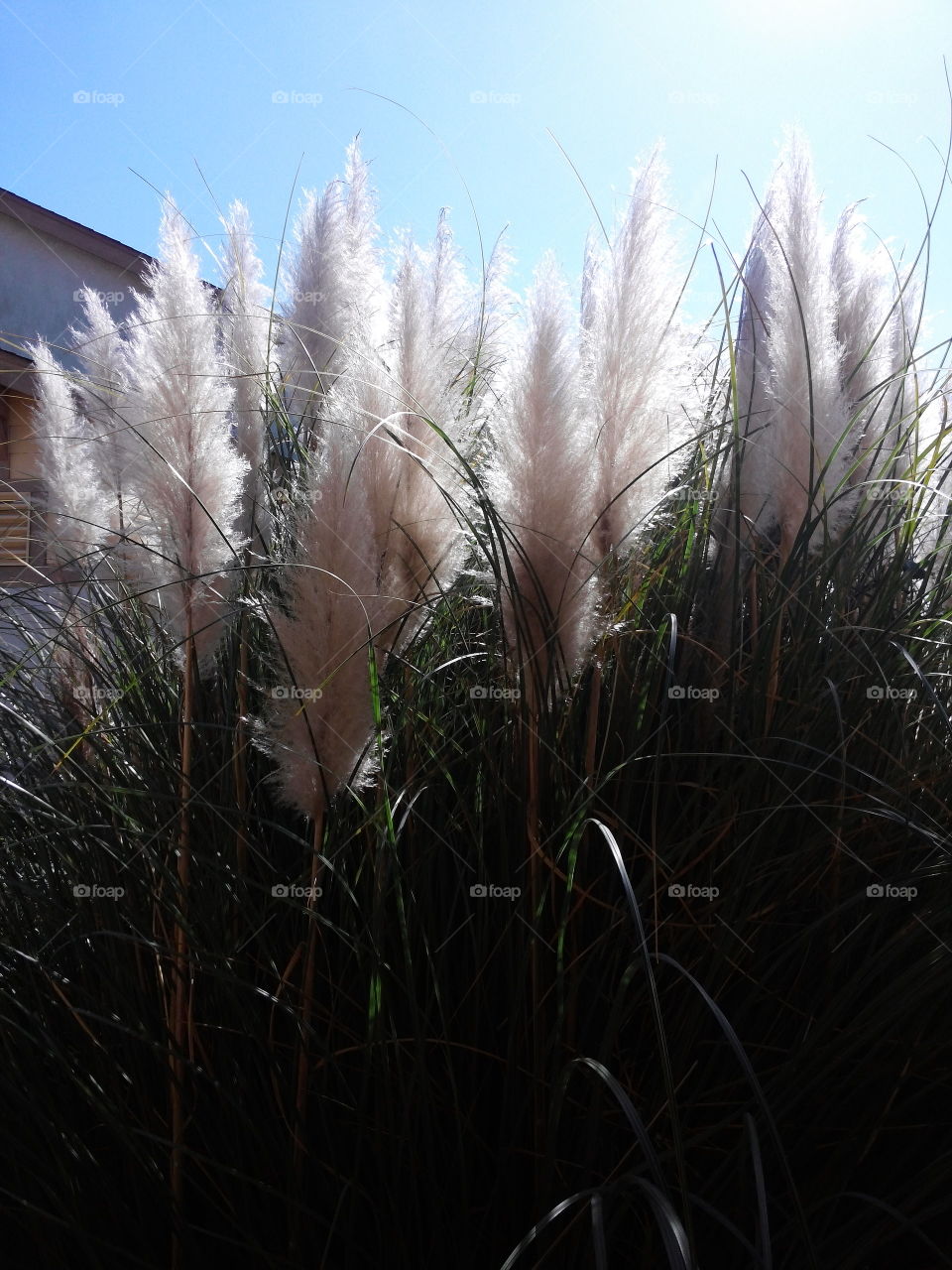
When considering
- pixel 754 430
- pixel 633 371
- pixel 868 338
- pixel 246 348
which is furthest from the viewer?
pixel 868 338

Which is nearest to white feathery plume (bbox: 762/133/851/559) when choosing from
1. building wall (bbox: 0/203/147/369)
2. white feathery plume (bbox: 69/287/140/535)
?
white feathery plume (bbox: 69/287/140/535)

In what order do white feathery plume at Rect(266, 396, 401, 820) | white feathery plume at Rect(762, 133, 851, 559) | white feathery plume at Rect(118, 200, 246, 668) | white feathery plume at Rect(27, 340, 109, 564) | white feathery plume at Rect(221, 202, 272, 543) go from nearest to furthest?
white feathery plume at Rect(266, 396, 401, 820), white feathery plume at Rect(118, 200, 246, 668), white feathery plume at Rect(762, 133, 851, 559), white feathery plume at Rect(221, 202, 272, 543), white feathery plume at Rect(27, 340, 109, 564)

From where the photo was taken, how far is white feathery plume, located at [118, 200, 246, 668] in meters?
1.61

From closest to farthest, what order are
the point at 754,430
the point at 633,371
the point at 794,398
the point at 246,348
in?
1. the point at 633,371
2. the point at 794,398
3. the point at 754,430
4. the point at 246,348

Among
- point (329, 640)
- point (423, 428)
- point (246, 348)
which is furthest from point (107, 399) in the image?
point (329, 640)

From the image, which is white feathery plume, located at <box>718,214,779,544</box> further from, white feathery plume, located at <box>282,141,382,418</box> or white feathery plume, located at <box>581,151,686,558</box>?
white feathery plume, located at <box>282,141,382,418</box>

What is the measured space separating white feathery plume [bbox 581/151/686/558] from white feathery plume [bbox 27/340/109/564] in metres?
1.33

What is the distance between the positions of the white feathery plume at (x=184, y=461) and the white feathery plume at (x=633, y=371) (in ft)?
2.08

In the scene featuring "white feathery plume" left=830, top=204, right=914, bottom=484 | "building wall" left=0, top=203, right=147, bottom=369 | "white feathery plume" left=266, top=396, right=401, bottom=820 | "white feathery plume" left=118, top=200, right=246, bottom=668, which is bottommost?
"white feathery plume" left=266, top=396, right=401, bottom=820

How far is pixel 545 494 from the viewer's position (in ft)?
4.58

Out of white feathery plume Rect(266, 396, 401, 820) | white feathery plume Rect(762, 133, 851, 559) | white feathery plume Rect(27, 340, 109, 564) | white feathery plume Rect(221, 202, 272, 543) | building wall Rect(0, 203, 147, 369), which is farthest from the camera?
building wall Rect(0, 203, 147, 369)

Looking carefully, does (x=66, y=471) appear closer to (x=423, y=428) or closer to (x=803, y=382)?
(x=423, y=428)

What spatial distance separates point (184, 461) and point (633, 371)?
2.47ft

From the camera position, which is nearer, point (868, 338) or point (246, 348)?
point (246, 348)
